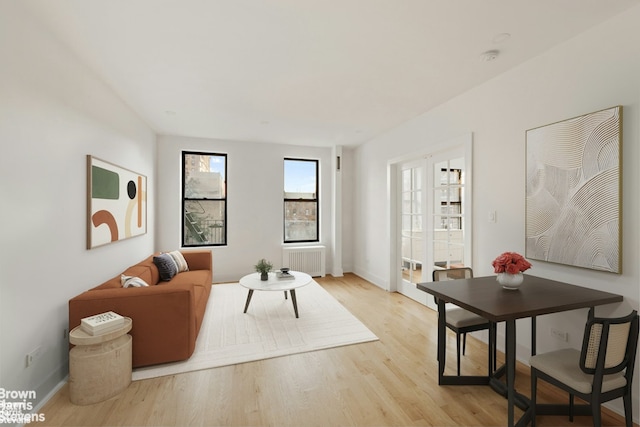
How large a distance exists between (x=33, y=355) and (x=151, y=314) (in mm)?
717

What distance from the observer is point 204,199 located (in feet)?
17.9

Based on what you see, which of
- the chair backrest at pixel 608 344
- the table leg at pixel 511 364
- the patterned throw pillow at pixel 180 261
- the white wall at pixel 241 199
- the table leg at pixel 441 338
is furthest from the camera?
the white wall at pixel 241 199

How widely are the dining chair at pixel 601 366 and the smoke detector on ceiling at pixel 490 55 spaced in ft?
6.89

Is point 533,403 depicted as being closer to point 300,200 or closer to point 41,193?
point 41,193

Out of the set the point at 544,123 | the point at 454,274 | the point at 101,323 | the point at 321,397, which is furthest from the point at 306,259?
the point at 544,123

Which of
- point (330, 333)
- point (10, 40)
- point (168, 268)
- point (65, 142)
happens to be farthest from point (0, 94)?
point (330, 333)

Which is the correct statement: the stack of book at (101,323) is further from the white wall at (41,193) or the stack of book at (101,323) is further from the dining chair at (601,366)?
the dining chair at (601,366)

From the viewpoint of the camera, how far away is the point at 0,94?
1.72 meters

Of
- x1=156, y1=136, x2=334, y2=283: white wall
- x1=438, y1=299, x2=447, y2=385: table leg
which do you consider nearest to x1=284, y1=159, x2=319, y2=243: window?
x1=156, y1=136, x2=334, y2=283: white wall

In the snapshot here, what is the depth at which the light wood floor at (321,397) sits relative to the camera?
189 cm

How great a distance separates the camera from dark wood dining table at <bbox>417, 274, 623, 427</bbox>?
171 centimetres

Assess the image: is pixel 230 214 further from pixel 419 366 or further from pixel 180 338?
pixel 419 366

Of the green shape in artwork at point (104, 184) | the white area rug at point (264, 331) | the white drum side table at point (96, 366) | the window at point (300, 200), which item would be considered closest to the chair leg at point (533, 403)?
the white area rug at point (264, 331)

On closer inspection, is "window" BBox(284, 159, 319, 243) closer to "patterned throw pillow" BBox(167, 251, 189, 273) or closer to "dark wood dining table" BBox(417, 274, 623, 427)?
"patterned throw pillow" BBox(167, 251, 189, 273)
